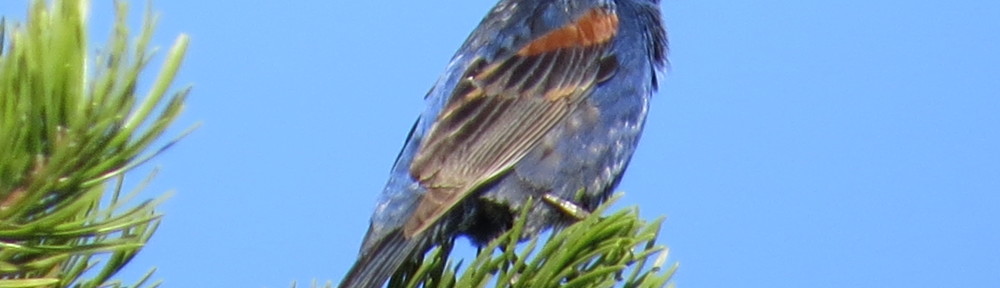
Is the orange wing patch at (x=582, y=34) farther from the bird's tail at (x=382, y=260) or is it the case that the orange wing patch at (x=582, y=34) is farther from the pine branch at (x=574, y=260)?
the pine branch at (x=574, y=260)

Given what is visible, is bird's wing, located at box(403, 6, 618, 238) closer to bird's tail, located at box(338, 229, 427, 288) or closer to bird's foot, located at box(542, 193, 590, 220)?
bird's tail, located at box(338, 229, 427, 288)

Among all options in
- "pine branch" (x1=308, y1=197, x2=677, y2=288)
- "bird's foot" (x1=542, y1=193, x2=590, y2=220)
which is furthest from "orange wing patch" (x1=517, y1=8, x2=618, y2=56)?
"pine branch" (x1=308, y1=197, x2=677, y2=288)

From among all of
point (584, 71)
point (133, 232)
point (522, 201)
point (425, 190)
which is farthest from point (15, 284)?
point (584, 71)

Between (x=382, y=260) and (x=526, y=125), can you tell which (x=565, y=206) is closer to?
(x=526, y=125)

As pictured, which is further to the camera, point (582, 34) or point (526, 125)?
point (582, 34)

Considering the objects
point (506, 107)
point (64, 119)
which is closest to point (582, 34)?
point (506, 107)

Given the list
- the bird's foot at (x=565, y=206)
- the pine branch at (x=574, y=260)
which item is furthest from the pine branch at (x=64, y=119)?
the bird's foot at (x=565, y=206)
